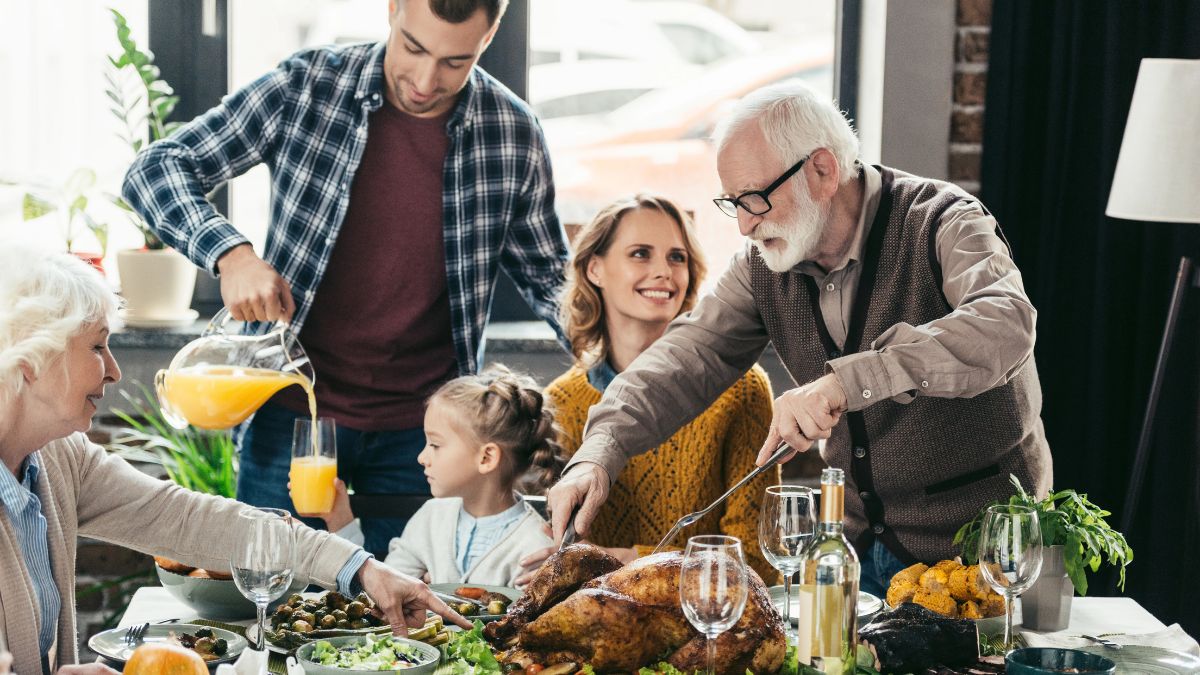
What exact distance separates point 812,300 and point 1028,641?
70 cm

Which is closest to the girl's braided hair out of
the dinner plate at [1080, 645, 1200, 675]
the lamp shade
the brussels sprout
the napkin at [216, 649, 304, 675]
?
the brussels sprout

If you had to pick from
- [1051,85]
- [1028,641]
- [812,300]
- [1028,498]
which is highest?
[1051,85]

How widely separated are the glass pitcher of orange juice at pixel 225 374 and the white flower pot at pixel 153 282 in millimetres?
1089

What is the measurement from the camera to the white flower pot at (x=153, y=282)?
3217 millimetres

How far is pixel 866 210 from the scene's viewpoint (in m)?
2.10

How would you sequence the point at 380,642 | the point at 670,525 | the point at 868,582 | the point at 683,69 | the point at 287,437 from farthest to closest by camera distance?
the point at 683,69, the point at 287,437, the point at 670,525, the point at 868,582, the point at 380,642

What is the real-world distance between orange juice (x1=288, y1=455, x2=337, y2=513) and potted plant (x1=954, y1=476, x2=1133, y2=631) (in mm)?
1132

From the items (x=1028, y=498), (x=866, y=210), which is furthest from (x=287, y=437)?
(x=1028, y=498)

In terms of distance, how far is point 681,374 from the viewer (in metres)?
2.16

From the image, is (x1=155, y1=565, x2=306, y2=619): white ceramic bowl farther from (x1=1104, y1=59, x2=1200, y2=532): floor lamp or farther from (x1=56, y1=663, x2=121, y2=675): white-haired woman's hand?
(x1=1104, y1=59, x2=1200, y2=532): floor lamp

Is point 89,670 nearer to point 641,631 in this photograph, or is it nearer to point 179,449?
point 641,631

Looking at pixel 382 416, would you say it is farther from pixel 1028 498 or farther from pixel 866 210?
pixel 1028 498

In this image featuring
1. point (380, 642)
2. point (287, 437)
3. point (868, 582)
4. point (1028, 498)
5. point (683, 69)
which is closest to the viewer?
point (380, 642)

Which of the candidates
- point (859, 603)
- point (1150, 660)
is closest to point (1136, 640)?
point (1150, 660)
